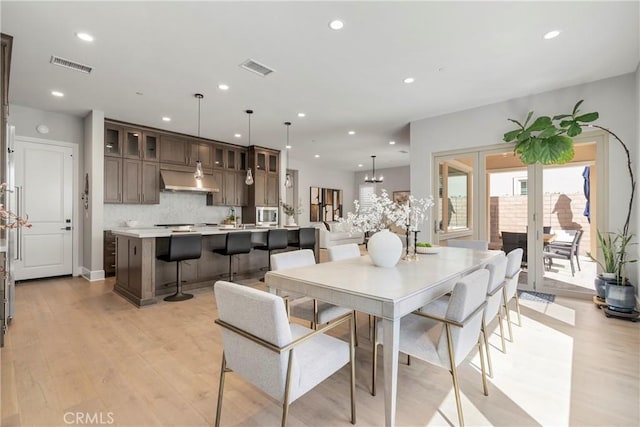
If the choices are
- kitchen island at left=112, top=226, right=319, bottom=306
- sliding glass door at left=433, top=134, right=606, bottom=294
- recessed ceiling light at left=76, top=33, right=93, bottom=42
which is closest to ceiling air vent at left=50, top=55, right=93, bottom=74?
recessed ceiling light at left=76, top=33, right=93, bottom=42

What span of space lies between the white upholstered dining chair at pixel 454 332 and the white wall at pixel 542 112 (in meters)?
3.28

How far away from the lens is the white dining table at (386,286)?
4.75ft

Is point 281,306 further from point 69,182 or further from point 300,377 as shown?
point 69,182

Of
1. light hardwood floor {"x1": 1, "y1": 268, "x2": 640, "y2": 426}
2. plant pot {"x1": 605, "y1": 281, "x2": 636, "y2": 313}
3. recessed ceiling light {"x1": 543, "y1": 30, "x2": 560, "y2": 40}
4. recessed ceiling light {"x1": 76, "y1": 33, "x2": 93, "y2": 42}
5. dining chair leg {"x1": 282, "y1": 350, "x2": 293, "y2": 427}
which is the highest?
recessed ceiling light {"x1": 76, "y1": 33, "x2": 93, "y2": 42}

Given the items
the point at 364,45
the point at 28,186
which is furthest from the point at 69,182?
the point at 364,45

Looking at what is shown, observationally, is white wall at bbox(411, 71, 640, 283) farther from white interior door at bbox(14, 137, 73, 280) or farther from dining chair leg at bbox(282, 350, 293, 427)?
white interior door at bbox(14, 137, 73, 280)

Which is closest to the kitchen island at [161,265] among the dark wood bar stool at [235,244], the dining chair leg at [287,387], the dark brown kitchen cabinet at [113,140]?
the dark wood bar stool at [235,244]

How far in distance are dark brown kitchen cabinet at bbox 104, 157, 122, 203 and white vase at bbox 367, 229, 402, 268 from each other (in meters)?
5.15

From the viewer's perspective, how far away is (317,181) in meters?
10.9

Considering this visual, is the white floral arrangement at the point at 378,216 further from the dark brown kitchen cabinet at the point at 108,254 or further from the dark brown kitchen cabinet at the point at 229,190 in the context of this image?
the dark brown kitchen cabinet at the point at 229,190

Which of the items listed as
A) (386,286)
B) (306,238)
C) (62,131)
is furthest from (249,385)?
(62,131)

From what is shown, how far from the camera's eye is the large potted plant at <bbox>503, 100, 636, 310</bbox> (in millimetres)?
3434

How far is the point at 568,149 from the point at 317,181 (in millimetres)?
7797

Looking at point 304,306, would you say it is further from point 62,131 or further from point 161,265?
point 62,131
